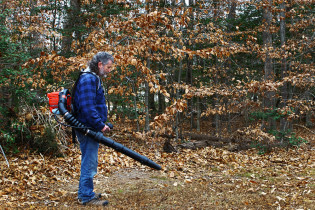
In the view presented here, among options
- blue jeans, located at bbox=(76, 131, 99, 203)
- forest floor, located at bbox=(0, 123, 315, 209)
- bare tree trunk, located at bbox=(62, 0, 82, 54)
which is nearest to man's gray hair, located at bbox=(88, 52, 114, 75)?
blue jeans, located at bbox=(76, 131, 99, 203)

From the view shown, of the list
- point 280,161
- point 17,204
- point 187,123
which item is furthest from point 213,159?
point 187,123

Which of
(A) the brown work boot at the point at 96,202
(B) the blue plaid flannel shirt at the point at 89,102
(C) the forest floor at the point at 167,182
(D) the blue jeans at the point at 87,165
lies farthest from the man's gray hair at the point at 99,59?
(C) the forest floor at the point at 167,182

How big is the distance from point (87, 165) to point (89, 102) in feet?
3.28

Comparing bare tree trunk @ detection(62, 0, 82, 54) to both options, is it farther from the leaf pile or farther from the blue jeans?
the blue jeans

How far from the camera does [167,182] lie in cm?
569

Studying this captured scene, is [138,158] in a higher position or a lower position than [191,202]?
higher

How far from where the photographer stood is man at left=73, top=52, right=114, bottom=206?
3.97 metres


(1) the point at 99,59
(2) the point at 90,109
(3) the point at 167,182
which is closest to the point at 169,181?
(3) the point at 167,182

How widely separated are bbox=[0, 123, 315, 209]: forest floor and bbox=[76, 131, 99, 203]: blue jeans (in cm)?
22

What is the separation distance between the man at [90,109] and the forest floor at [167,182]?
285 millimetres

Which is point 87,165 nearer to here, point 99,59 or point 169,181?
point 99,59

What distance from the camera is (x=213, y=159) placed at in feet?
27.8

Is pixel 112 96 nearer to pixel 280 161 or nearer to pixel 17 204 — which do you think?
pixel 280 161

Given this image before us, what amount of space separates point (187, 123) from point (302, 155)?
38.2 ft
